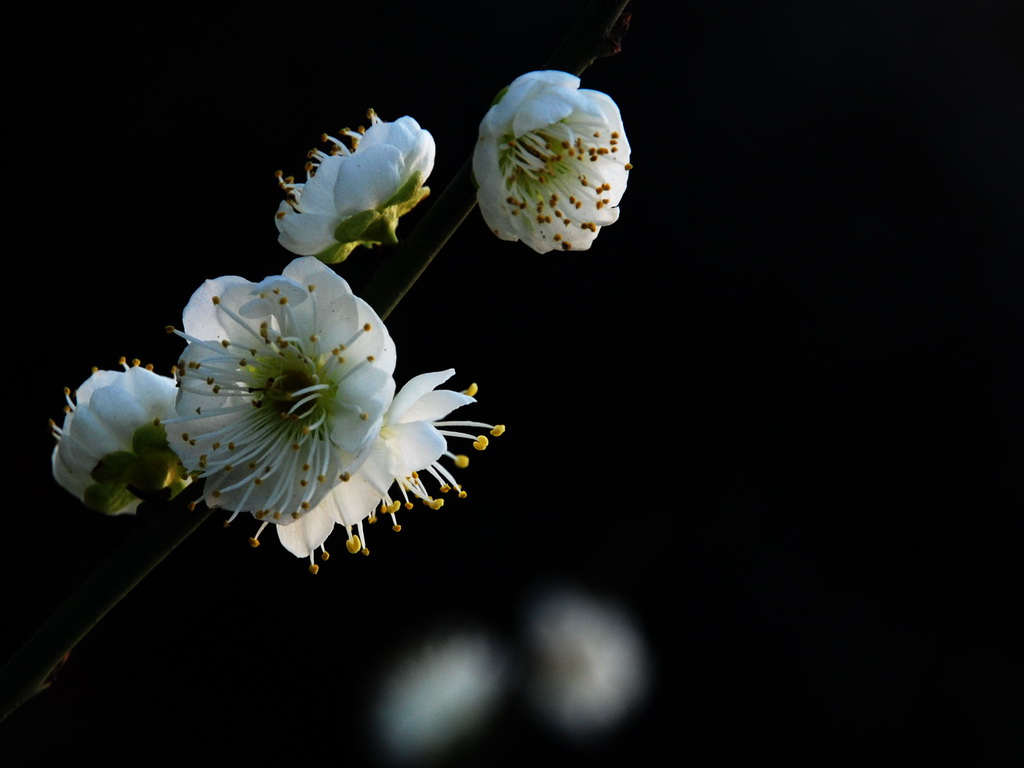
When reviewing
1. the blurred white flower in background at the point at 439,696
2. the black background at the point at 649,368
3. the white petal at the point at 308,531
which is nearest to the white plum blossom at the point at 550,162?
the white petal at the point at 308,531

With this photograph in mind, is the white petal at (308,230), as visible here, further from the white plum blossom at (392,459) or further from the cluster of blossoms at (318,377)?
the white plum blossom at (392,459)

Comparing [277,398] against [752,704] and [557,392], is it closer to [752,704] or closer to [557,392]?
[557,392]

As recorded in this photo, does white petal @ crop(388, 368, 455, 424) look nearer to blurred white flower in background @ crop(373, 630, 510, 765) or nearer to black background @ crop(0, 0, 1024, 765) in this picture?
Answer: black background @ crop(0, 0, 1024, 765)

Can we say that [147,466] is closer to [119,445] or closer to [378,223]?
[119,445]

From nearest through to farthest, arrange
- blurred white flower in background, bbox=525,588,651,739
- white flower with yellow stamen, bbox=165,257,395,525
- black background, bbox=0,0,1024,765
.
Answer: white flower with yellow stamen, bbox=165,257,395,525
black background, bbox=0,0,1024,765
blurred white flower in background, bbox=525,588,651,739

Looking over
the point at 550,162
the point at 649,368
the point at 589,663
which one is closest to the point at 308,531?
the point at 550,162

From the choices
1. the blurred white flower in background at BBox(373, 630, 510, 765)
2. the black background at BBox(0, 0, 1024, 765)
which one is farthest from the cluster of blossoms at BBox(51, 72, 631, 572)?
the blurred white flower in background at BBox(373, 630, 510, 765)
